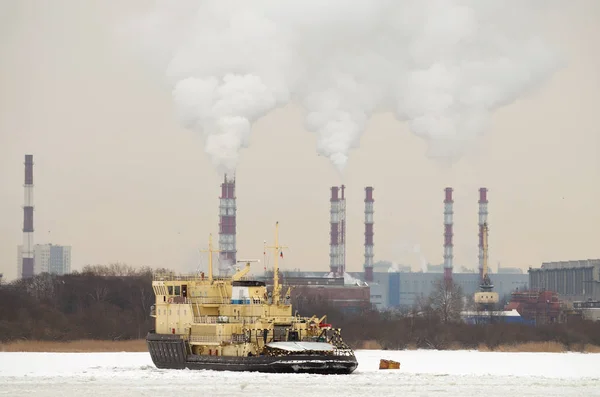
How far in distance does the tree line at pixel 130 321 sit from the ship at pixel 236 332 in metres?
27.9

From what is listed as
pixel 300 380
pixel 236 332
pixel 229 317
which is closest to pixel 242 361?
pixel 236 332

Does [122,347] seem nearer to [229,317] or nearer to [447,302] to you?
[229,317]

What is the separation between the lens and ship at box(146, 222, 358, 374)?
73250 millimetres

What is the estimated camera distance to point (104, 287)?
5039 inches

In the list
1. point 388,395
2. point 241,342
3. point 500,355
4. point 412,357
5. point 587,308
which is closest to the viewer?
point 388,395

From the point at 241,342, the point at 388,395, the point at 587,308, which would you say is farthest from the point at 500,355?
the point at 587,308

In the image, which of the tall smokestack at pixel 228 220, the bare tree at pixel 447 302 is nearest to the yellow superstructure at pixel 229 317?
the bare tree at pixel 447 302

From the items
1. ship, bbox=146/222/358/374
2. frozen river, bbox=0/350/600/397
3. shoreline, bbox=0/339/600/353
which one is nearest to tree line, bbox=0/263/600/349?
shoreline, bbox=0/339/600/353

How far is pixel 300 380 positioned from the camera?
69375mm

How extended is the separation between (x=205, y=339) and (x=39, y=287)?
203ft

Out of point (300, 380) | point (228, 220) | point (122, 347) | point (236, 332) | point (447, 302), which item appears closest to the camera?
point (300, 380)

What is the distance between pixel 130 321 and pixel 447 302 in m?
59.2

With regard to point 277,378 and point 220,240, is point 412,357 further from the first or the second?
point 220,240

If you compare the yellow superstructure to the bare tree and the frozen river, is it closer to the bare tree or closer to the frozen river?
the frozen river
